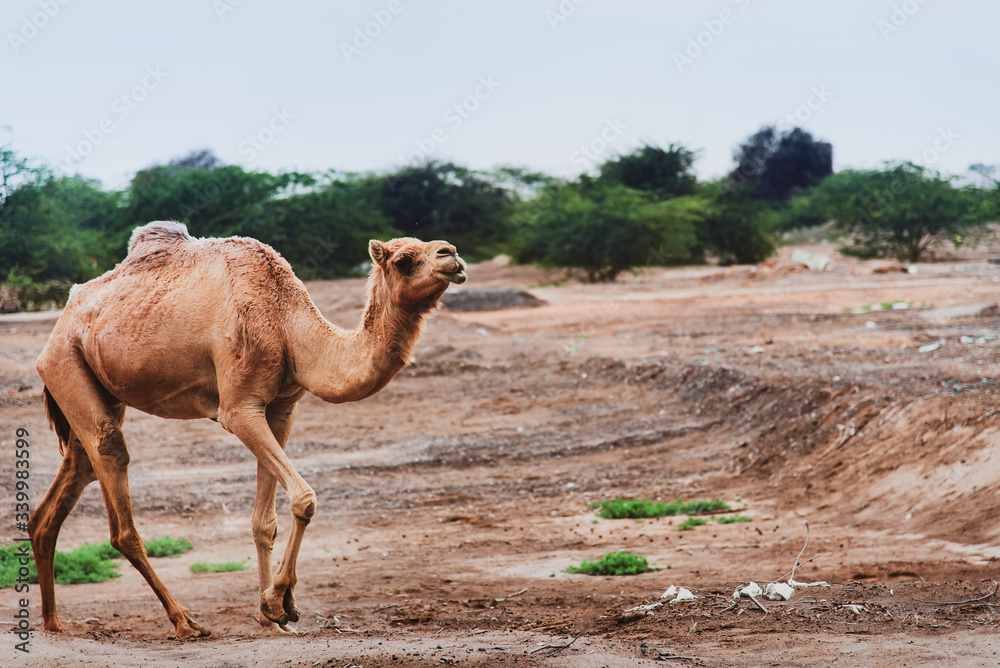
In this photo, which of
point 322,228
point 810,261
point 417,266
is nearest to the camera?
point 417,266

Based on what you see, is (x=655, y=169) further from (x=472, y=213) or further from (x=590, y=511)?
(x=590, y=511)

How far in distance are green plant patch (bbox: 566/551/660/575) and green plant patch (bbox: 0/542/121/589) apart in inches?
149

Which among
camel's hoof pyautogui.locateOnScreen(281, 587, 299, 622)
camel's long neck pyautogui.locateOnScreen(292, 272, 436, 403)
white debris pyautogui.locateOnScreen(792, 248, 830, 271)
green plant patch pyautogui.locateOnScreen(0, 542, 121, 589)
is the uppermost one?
white debris pyautogui.locateOnScreen(792, 248, 830, 271)

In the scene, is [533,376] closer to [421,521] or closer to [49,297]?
[421,521]

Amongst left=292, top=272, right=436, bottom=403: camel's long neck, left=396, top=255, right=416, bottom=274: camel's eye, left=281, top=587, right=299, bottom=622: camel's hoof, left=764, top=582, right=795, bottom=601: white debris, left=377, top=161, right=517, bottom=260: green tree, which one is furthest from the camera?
left=377, top=161, right=517, bottom=260: green tree

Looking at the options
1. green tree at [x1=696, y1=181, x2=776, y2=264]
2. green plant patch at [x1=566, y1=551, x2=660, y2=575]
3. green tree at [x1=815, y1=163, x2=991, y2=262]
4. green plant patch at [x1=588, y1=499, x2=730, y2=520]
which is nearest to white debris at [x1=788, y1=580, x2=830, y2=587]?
green plant patch at [x1=566, y1=551, x2=660, y2=575]

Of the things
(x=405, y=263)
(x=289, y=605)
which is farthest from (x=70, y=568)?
(x=405, y=263)

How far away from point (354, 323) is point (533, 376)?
595 cm

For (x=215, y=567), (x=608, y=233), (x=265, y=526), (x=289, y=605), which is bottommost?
(x=215, y=567)

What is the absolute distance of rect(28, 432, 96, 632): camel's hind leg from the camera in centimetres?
537

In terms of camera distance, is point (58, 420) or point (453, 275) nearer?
point (453, 275)

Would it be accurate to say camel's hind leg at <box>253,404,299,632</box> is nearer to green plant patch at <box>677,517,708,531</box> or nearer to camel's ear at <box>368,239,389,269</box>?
camel's ear at <box>368,239,389,269</box>

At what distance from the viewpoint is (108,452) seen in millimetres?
5289

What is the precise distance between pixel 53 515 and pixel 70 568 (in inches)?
67.9
